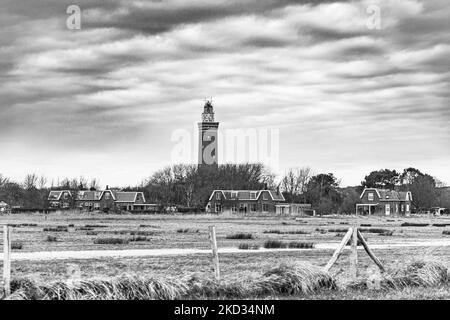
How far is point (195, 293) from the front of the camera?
567 inches

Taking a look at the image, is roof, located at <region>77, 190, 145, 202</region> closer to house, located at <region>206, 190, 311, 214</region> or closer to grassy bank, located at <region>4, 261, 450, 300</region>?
house, located at <region>206, 190, 311, 214</region>

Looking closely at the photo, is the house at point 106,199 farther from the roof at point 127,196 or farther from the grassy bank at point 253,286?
the grassy bank at point 253,286

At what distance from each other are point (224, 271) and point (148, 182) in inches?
6321

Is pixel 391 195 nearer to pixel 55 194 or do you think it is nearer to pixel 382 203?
pixel 382 203

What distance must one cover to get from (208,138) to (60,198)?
132 feet

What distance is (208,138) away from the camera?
583 feet

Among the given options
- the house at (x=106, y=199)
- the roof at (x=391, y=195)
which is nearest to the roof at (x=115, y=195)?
the house at (x=106, y=199)

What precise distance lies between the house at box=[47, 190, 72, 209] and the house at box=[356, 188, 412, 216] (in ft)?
203

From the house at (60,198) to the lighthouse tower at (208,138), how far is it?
109 feet

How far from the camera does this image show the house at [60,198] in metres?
154

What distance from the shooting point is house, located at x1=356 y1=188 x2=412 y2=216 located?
142750 millimetres
